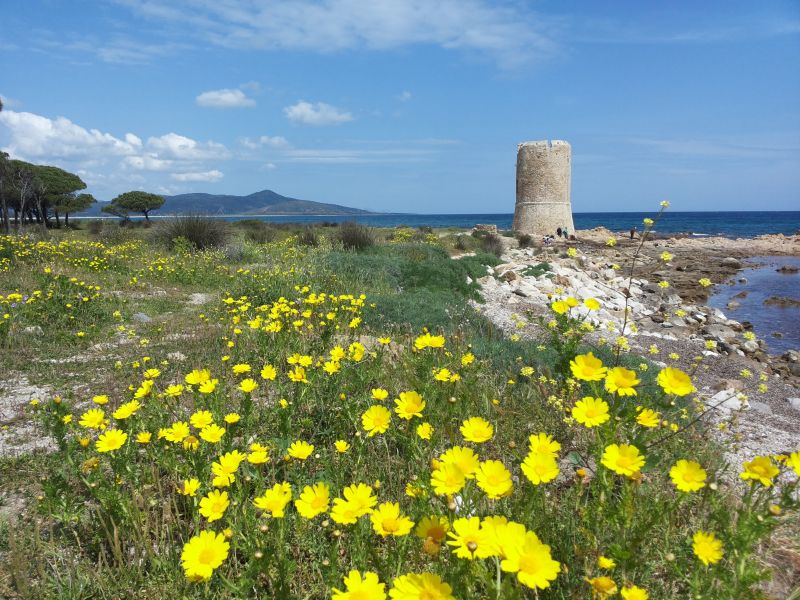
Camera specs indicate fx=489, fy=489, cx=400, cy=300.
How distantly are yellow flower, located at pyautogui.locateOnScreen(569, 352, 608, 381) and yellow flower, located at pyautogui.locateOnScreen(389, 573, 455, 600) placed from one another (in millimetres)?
901

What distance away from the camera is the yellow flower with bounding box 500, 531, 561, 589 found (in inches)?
40.1

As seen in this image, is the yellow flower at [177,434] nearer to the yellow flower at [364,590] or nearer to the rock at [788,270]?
the yellow flower at [364,590]

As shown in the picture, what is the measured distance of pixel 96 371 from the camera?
4.21 m

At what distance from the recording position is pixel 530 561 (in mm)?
1052

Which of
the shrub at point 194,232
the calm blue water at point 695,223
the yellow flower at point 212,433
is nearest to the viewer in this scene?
the yellow flower at point 212,433

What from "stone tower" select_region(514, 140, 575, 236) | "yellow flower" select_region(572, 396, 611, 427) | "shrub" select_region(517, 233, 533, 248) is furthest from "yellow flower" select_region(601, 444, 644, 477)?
"stone tower" select_region(514, 140, 575, 236)

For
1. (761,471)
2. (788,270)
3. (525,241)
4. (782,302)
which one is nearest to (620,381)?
(761,471)

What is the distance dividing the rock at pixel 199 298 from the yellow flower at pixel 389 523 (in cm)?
637

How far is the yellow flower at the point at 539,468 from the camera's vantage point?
1304mm

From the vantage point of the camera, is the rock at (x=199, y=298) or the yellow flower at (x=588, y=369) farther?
the rock at (x=199, y=298)

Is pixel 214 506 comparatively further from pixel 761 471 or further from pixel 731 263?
pixel 731 263

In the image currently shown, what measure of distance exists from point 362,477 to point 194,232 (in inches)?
482

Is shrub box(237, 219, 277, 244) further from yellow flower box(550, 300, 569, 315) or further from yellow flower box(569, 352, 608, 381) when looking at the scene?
yellow flower box(569, 352, 608, 381)

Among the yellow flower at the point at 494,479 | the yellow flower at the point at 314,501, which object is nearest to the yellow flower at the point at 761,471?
the yellow flower at the point at 494,479
